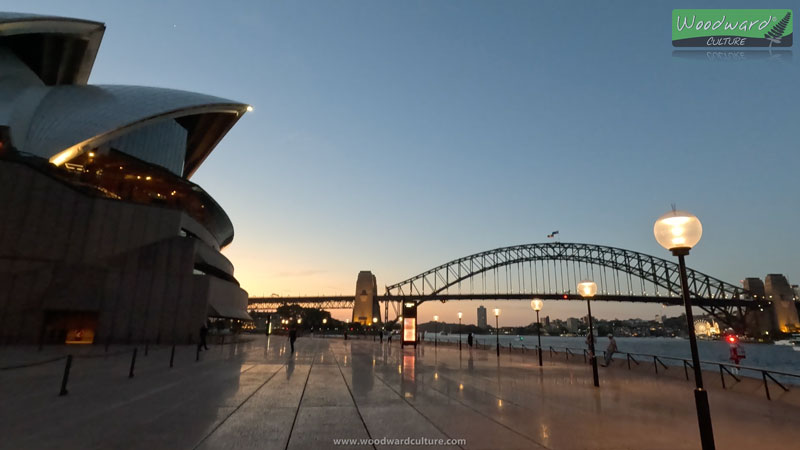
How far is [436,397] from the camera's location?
10664 millimetres

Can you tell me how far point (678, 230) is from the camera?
22.4 feet

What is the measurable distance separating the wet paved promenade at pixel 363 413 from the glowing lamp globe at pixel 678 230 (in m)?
3.48

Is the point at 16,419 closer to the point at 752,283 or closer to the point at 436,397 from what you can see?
the point at 436,397

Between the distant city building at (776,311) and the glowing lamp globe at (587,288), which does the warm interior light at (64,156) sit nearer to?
the glowing lamp globe at (587,288)

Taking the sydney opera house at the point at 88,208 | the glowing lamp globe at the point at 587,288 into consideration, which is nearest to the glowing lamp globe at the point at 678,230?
the glowing lamp globe at the point at 587,288

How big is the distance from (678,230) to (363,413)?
7.38m

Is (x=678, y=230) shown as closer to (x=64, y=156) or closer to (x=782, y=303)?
(x=64, y=156)

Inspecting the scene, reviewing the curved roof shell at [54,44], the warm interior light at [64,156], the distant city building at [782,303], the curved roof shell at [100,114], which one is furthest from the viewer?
the distant city building at [782,303]

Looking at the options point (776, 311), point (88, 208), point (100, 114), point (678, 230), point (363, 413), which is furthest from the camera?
point (776, 311)

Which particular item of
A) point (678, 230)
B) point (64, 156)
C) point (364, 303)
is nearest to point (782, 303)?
point (364, 303)

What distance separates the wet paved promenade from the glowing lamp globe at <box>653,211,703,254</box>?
11.4ft

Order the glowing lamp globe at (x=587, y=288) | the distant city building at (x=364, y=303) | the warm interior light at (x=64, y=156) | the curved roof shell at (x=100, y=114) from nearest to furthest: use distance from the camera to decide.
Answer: the glowing lamp globe at (x=587, y=288) < the warm interior light at (x=64, y=156) < the curved roof shell at (x=100, y=114) < the distant city building at (x=364, y=303)

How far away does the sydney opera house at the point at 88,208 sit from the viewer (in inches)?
1188

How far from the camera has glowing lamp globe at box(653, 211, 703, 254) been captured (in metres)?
6.74
